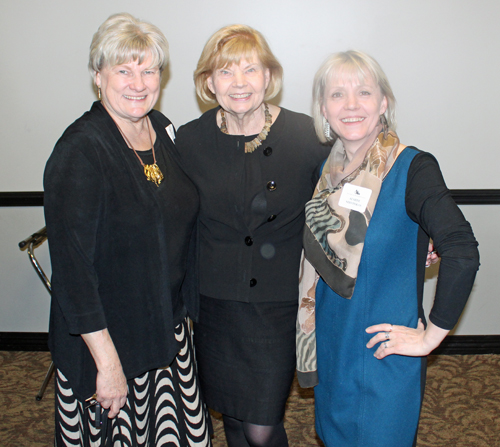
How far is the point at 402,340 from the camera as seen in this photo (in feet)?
5.64

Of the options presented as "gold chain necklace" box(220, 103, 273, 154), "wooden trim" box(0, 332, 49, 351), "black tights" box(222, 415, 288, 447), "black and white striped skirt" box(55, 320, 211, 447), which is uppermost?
"gold chain necklace" box(220, 103, 273, 154)

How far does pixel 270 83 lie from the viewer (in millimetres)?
2188

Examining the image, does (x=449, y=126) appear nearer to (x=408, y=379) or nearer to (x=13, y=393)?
(x=408, y=379)

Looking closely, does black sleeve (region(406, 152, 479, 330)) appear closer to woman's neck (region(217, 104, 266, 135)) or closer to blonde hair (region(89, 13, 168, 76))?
woman's neck (region(217, 104, 266, 135))

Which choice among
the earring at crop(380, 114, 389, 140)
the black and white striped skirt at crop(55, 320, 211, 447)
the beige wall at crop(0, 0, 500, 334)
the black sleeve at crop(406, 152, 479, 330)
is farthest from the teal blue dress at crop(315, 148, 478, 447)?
the beige wall at crop(0, 0, 500, 334)

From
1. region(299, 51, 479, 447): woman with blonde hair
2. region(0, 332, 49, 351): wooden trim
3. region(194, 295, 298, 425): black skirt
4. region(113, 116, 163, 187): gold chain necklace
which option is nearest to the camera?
region(299, 51, 479, 447): woman with blonde hair

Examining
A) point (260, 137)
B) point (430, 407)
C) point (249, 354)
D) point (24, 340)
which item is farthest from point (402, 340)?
point (24, 340)

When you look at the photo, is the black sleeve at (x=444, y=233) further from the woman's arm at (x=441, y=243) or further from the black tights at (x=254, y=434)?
the black tights at (x=254, y=434)

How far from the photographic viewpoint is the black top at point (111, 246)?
1.67 metres

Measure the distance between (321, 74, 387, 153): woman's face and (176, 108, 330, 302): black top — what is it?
1.10 ft

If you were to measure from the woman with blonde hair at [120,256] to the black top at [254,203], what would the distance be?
4.8 inches

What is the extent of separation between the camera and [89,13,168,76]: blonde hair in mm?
1787

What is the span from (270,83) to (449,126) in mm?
1578

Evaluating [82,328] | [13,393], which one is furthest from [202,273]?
[13,393]
